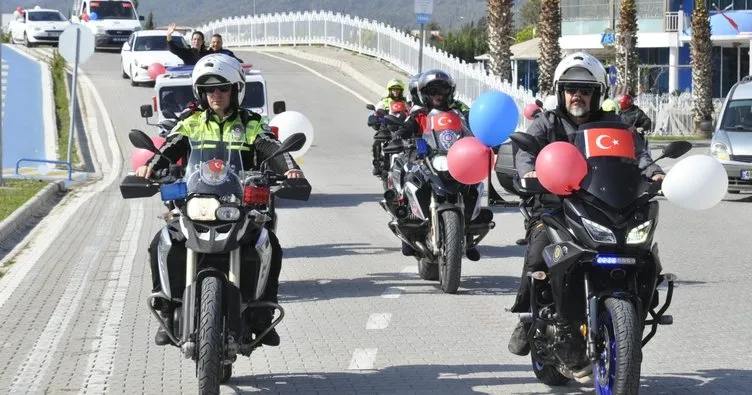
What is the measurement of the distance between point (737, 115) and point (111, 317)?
15293mm

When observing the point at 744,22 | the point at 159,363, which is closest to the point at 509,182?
the point at 159,363

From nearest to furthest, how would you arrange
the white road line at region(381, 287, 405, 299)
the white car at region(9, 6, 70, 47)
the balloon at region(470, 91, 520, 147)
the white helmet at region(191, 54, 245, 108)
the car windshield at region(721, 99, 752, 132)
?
the white helmet at region(191, 54, 245, 108) → the balloon at region(470, 91, 520, 147) → the white road line at region(381, 287, 405, 299) → the car windshield at region(721, 99, 752, 132) → the white car at region(9, 6, 70, 47)

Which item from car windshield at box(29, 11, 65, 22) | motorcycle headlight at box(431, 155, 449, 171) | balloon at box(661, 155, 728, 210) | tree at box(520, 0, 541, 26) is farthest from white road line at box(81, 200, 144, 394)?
tree at box(520, 0, 541, 26)

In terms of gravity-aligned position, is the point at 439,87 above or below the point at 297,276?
above

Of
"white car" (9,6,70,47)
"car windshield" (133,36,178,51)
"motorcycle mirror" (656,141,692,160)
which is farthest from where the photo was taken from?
"white car" (9,6,70,47)

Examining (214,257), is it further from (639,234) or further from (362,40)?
(362,40)

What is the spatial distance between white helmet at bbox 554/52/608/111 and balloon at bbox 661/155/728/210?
0.82m

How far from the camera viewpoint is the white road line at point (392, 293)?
1219cm

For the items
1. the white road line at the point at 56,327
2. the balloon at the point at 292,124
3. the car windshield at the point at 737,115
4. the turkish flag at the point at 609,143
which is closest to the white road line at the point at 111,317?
the white road line at the point at 56,327

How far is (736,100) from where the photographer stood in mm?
24375

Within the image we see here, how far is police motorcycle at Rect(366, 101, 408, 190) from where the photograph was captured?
13847mm

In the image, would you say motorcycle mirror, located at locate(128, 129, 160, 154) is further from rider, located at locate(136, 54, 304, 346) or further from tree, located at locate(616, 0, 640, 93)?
tree, located at locate(616, 0, 640, 93)

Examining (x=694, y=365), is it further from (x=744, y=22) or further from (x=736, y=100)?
(x=744, y=22)

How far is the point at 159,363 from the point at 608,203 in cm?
324
